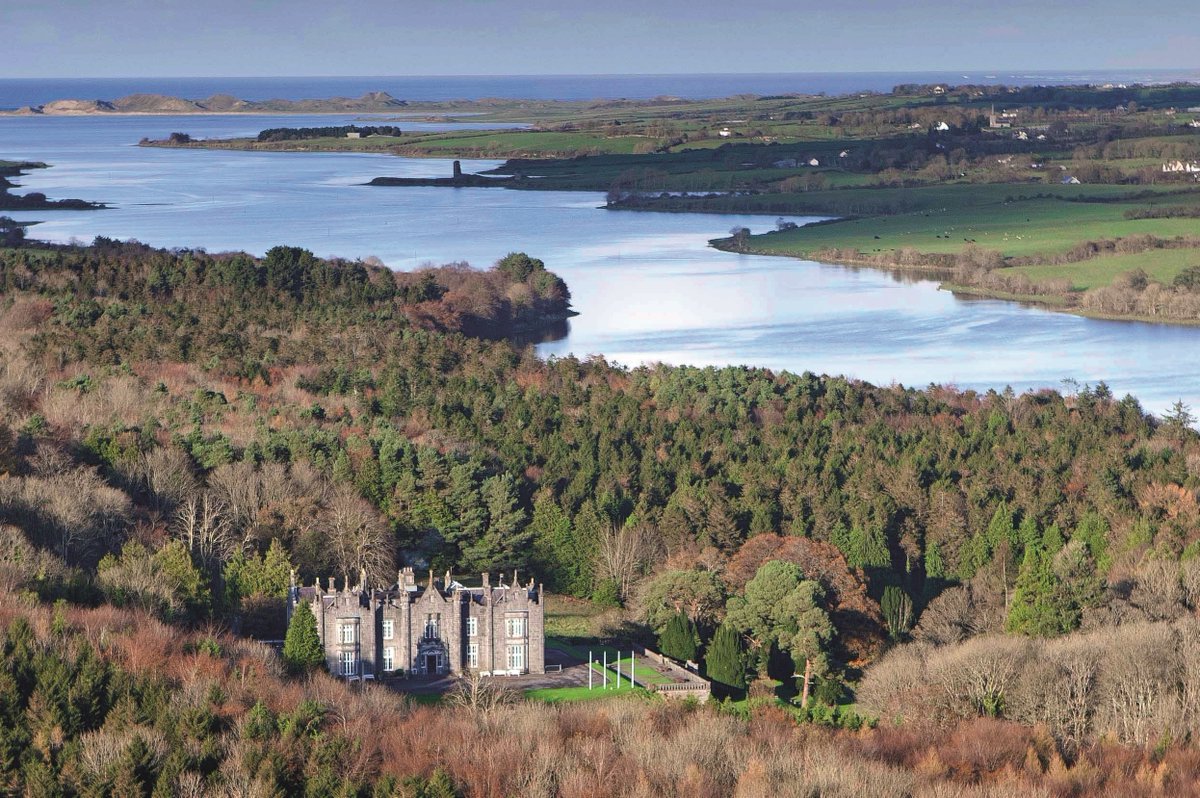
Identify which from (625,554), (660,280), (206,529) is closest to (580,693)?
(625,554)

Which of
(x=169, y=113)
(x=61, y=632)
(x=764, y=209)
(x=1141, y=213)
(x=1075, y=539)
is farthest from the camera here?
(x=169, y=113)

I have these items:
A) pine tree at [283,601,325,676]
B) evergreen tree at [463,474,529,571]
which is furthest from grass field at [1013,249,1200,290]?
pine tree at [283,601,325,676]

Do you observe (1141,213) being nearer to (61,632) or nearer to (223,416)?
(223,416)

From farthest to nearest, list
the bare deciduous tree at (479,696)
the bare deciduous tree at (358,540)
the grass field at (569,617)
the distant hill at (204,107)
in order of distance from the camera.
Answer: the distant hill at (204,107) < the bare deciduous tree at (358,540) < the grass field at (569,617) < the bare deciduous tree at (479,696)

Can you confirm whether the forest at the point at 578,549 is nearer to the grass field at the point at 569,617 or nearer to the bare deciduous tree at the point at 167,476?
the bare deciduous tree at the point at 167,476

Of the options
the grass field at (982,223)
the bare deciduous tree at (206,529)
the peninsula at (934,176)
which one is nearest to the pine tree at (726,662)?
the bare deciduous tree at (206,529)

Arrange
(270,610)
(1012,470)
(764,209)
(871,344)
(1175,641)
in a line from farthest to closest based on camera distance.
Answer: (764,209) < (871,344) < (1012,470) < (270,610) < (1175,641)

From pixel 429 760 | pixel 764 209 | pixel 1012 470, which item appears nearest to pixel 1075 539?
pixel 1012 470
